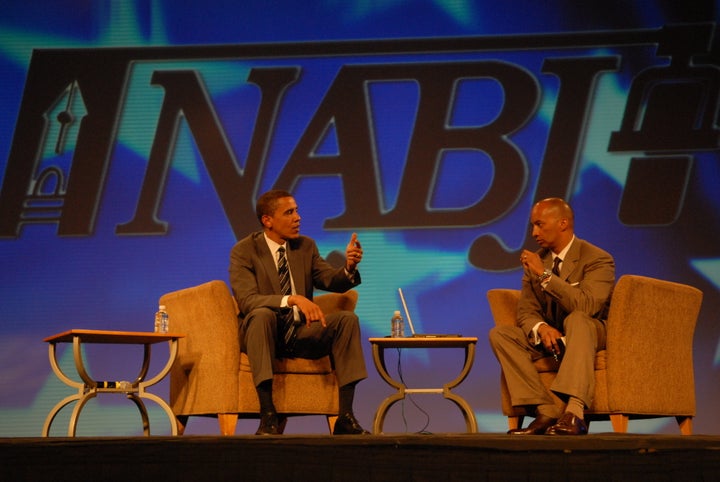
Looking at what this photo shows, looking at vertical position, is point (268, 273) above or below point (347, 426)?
above

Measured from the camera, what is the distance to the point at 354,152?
5465mm

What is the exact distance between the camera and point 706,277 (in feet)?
17.2

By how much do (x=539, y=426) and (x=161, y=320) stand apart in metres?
1.94

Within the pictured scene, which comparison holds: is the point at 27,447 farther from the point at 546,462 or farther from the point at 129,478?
the point at 546,462

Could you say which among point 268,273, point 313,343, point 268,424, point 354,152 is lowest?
point 268,424

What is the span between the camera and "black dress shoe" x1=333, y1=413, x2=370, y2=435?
12.1 ft

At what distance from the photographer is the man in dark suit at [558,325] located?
3.54 metres

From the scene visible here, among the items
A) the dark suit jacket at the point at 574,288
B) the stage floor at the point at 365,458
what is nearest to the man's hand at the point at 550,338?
the dark suit jacket at the point at 574,288

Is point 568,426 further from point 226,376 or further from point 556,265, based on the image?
point 226,376

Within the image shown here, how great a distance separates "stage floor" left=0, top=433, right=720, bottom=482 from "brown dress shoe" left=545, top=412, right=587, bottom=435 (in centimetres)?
86

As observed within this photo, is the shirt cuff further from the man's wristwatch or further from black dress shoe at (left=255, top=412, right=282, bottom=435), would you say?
black dress shoe at (left=255, top=412, right=282, bottom=435)

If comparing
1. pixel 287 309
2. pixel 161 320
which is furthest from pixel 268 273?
pixel 161 320

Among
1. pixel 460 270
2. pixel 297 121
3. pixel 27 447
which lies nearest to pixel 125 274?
pixel 297 121

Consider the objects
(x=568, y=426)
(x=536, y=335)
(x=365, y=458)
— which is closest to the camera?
(x=365, y=458)
